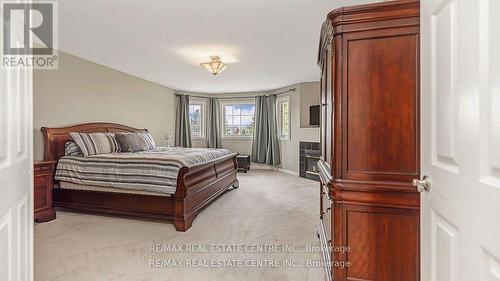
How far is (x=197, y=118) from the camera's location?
8.16m

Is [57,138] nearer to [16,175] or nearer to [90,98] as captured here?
[90,98]

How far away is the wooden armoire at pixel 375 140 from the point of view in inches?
60.5

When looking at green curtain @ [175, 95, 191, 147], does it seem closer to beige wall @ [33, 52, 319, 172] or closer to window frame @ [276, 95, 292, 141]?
beige wall @ [33, 52, 319, 172]

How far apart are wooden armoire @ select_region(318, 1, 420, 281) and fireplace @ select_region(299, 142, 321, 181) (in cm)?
430

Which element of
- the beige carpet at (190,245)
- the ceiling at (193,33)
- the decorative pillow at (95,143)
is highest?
the ceiling at (193,33)

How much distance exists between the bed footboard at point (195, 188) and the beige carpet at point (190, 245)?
0.13 metres

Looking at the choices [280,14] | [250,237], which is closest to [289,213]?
[250,237]

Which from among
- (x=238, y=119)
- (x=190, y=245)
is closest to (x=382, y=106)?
(x=190, y=245)

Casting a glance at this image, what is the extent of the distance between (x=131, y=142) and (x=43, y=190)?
147cm

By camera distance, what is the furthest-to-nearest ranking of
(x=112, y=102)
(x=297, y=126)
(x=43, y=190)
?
1. (x=297, y=126)
2. (x=112, y=102)
3. (x=43, y=190)

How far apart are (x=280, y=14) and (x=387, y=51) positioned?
4.84ft

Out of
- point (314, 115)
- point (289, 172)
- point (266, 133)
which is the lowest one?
point (289, 172)

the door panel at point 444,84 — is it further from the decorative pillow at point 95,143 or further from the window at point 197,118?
Answer: the window at point 197,118

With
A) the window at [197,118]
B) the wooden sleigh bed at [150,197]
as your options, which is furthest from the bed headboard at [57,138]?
the window at [197,118]
